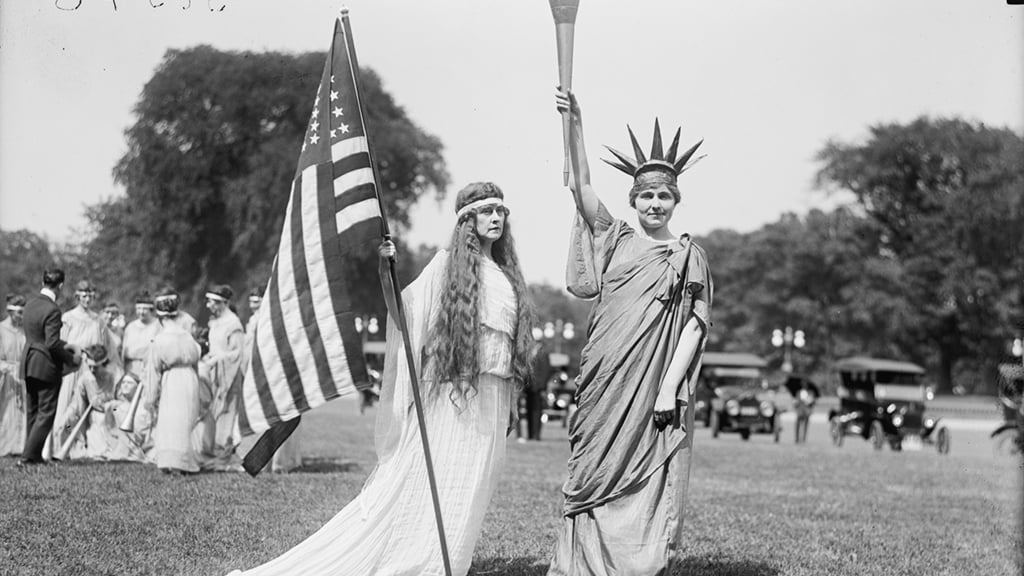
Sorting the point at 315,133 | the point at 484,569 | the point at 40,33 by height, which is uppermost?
the point at 40,33

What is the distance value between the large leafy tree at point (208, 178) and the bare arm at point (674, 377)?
1211 inches

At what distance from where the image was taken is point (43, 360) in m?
12.2

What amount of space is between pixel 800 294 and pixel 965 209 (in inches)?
549

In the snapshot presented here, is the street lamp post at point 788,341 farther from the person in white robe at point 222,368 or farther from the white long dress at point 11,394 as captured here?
the person in white robe at point 222,368

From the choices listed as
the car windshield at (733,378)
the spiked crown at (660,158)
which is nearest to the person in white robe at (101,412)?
the spiked crown at (660,158)

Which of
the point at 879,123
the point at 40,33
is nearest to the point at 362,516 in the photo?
the point at 40,33

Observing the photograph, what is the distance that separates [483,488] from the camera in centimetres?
627

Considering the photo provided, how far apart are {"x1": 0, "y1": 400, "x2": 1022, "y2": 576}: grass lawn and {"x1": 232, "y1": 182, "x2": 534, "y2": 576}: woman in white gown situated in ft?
2.99

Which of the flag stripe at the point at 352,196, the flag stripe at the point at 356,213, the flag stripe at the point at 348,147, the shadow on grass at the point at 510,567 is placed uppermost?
the flag stripe at the point at 348,147

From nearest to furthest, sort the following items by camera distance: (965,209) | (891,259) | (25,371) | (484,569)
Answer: (484,569) < (25,371) < (965,209) < (891,259)

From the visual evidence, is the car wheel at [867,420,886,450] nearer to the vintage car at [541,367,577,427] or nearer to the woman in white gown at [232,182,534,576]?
the vintage car at [541,367,577,427]

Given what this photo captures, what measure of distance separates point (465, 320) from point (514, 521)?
3.55 metres

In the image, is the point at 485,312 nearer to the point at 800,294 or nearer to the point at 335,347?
the point at 335,347

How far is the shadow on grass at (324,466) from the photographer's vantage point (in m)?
13.6
